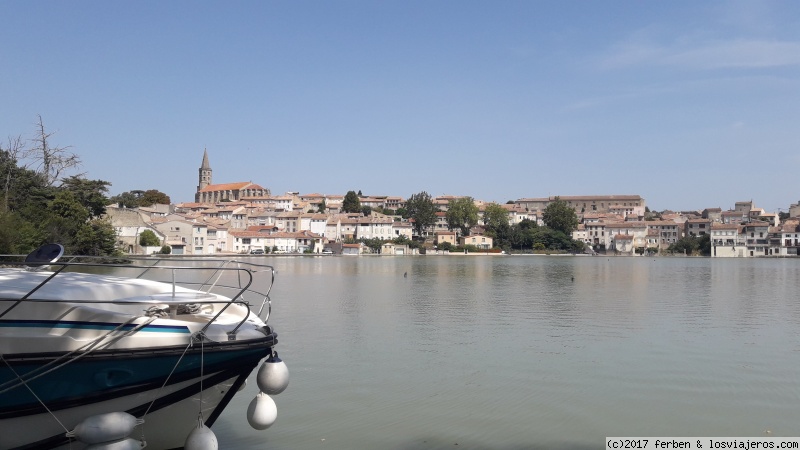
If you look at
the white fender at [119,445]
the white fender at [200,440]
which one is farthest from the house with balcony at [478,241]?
the white fender at [119,445]

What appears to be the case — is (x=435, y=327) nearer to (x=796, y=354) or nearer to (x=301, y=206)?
(x=796, y=354)

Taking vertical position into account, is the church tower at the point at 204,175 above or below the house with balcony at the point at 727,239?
above

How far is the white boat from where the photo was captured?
622 centimetres

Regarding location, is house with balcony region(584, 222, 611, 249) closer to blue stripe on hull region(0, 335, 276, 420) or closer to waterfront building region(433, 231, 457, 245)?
waterfront building region(433, 231, 457, 245)

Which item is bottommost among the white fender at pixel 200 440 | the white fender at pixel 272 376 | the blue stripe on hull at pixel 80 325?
the white fender at pixel 200 440

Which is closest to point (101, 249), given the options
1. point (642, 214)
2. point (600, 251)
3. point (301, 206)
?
point (301, 206)

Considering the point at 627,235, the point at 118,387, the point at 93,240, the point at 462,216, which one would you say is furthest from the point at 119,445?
the point at 627,235

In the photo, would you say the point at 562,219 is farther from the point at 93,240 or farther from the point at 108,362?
the point at 108,362

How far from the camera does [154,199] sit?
120m

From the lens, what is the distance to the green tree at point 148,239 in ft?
244

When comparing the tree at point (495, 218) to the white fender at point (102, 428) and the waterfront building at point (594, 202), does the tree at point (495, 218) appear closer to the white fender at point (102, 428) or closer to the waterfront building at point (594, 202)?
the waterfront building at point (594, 202)

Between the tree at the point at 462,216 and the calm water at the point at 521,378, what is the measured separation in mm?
106603

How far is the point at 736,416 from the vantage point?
1012cm

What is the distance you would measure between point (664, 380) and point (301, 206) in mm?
125131
